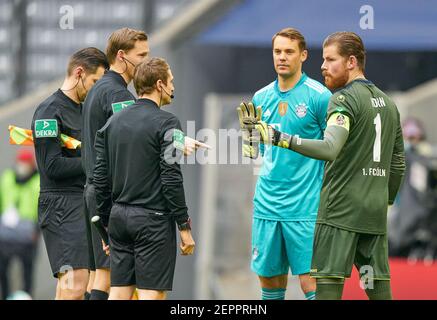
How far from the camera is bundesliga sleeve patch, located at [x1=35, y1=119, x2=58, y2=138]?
8453 millimetres

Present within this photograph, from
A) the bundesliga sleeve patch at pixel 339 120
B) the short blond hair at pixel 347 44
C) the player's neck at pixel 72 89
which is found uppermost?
the short blond hair at pixel 347 44

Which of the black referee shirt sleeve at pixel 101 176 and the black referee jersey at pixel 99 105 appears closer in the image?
the black referee shirt sleeve at pixel 101 176

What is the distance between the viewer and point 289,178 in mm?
8453

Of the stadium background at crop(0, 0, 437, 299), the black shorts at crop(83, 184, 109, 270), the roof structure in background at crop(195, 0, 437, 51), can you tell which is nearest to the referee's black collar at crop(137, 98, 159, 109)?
the black shorts at crop(83, 184, 109, 270)

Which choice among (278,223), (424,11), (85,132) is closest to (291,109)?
(278,223)

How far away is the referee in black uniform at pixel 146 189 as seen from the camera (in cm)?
752

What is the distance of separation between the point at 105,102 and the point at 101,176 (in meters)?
0.60

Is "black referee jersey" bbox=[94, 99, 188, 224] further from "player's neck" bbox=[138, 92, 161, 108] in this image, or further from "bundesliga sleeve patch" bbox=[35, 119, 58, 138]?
"bundesliga sleeve patch" bbox=[35, 119, 58, 138]

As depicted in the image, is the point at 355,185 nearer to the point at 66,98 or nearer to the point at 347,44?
the point at 347,44

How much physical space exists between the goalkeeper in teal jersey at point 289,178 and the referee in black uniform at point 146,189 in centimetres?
102

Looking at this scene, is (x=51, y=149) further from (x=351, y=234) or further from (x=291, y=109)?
(x=351, y=234)

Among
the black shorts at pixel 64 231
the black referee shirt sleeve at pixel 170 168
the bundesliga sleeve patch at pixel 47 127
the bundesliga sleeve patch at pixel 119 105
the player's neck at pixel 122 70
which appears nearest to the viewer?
the black referee shirt sleeve at pixel 170 168

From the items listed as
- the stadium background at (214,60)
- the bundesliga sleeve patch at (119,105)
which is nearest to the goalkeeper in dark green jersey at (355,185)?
the bundesliga sleeve patch at (119,105)

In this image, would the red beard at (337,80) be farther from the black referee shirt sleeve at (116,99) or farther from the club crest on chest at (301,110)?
the black referee shirt sleeve at (116,99)
